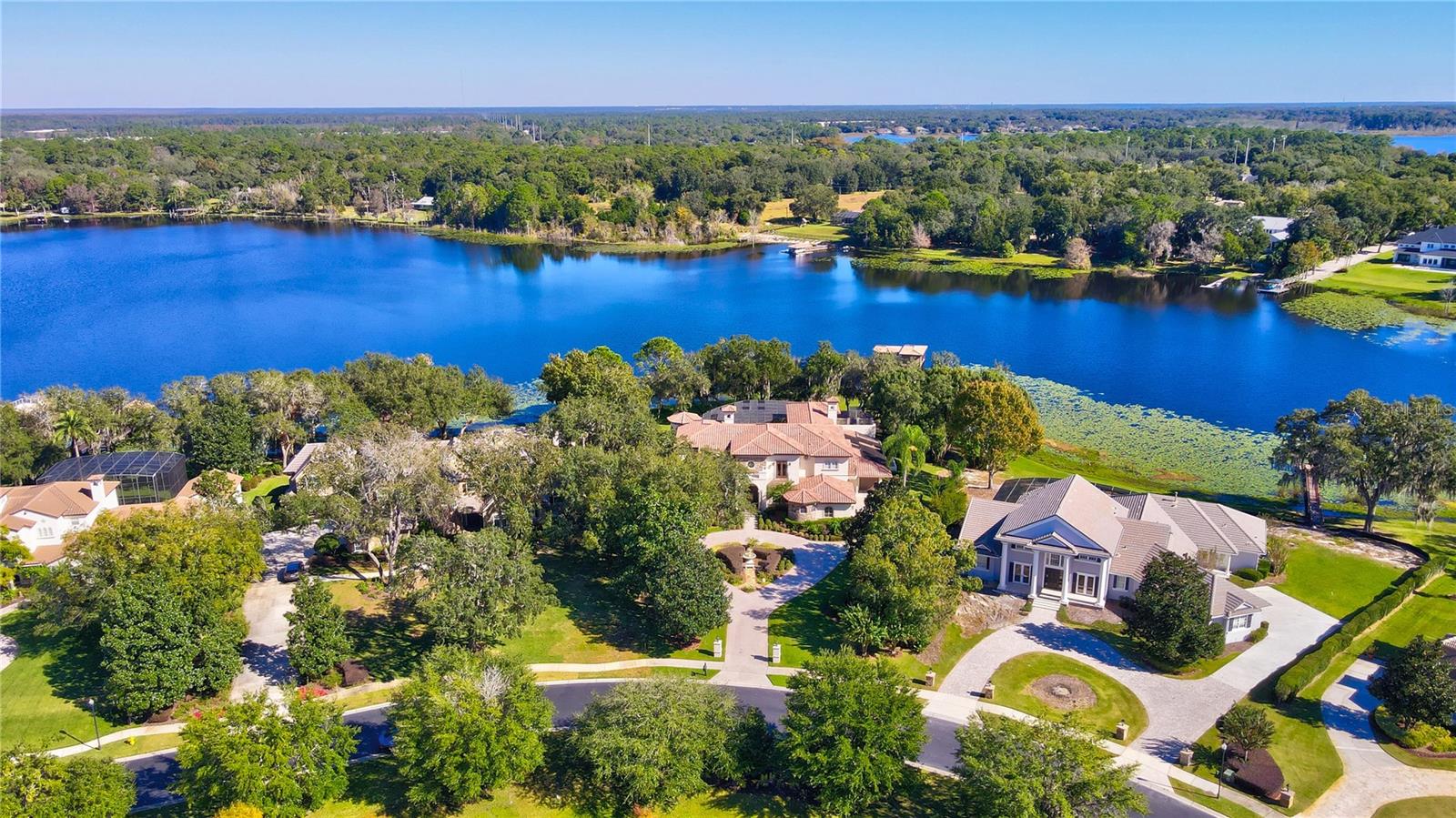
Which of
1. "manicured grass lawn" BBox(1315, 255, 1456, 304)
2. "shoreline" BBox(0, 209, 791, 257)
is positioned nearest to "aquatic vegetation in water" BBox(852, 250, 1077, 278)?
"shoreline" BBox(0, 209, 791, 257)

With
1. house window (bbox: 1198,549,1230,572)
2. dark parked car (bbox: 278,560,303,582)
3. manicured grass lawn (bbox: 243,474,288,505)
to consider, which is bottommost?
dark parked car (bbox: 278,560,303,582)

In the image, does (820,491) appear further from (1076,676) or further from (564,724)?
(564,724)

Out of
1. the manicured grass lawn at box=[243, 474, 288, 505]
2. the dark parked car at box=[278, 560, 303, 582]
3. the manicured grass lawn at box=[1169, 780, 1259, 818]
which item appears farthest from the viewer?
the manicured grass lawn at box=[243, 474, 288, 505]

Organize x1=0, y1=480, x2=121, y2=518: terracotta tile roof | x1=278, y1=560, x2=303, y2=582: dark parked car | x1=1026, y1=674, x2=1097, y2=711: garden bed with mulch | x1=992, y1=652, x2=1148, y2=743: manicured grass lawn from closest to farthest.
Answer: x1=992, y1=652, x2=1148, y2=743: manicured grass lawn → x1=1026, y1=674, x2=1097, y2=711: garden bed with mulch → x1=278, y1=560, x2=303, y2=582: dark parked car → x1=0, y1=480, x2=121, y2=518: terracotta tile roof

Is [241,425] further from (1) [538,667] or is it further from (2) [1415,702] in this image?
(2) [1415,702]

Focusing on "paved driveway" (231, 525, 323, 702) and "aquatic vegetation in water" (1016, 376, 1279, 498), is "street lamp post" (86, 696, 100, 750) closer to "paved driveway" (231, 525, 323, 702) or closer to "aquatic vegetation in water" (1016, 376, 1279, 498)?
"paved driveway" (231, 525, 323, 702)

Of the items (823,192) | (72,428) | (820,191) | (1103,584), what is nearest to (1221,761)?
(1103,584)

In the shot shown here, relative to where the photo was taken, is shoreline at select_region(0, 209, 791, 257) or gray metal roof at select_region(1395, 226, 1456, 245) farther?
shoreline at select_region(0, 209, 791, 257)
